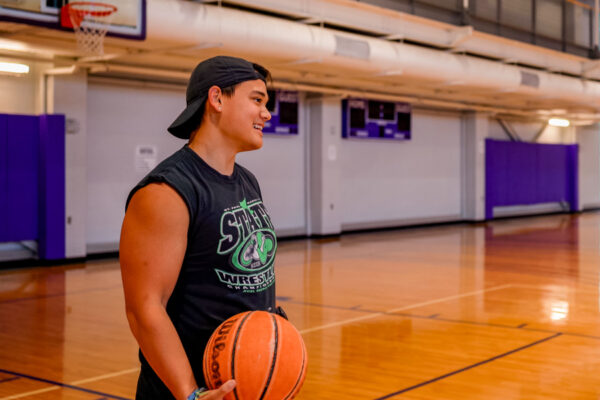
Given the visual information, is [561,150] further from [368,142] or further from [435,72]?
[435,72]

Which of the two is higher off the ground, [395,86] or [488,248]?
[395,86]

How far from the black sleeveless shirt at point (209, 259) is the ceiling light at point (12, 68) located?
1046cm

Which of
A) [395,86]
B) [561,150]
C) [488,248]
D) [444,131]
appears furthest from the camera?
[561,150]

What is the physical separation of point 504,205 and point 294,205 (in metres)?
8.96

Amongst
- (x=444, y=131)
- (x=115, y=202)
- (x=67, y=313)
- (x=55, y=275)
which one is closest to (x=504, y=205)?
(x=444, y=131)

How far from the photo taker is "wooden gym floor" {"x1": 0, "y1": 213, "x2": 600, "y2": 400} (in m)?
5.23

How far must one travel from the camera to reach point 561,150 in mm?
25797

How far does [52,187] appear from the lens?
1199 centimetres

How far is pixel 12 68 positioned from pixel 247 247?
35.1 feet

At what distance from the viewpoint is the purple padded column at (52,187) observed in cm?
1190

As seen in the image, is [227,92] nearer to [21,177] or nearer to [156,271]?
[156,271]

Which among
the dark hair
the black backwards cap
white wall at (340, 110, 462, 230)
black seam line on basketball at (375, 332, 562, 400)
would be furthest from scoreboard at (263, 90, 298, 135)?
the black backwards cap

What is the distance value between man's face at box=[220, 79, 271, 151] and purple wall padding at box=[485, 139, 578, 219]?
20.8 meters

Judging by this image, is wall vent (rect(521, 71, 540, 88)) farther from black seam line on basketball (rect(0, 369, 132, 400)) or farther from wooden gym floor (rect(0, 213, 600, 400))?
black seam line on basketball (rect(0, 369, 132, 400))
